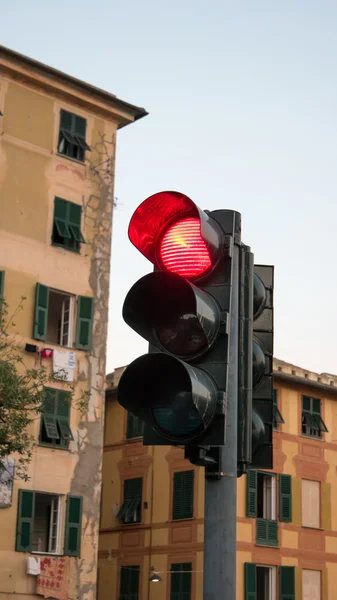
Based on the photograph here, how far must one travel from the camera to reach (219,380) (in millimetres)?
4172

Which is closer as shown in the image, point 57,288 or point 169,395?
point 169,395

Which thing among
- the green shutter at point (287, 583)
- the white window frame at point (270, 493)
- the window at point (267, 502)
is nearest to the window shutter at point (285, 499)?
the window at point (267, 502)

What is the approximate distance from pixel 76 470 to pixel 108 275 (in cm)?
602

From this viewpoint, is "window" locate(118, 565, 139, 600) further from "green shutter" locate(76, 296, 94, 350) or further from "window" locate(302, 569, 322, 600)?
"green shutter" locate(76, 296, 94, 350)

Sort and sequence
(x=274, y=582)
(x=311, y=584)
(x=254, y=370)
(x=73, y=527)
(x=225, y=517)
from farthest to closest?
(x=311, y=584) < (x=274, y=582) < (x=73, y=527) < (x=254, y=370) < (x=225, y=517)

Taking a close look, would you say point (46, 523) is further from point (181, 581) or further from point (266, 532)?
point (266, 532)

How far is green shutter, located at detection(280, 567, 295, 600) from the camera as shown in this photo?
116 ft

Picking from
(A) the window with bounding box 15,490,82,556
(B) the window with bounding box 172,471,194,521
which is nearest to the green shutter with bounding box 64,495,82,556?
(A) the window with bounding box 15,490,82,556

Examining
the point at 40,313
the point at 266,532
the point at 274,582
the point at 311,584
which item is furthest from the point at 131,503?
the point at 40,313

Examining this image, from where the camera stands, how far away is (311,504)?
3728cm

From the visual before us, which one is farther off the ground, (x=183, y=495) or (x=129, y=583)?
(x=183, y=495)

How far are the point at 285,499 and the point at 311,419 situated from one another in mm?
3647

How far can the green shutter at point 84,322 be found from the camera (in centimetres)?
2973

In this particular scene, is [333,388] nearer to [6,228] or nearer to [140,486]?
[140,486]
